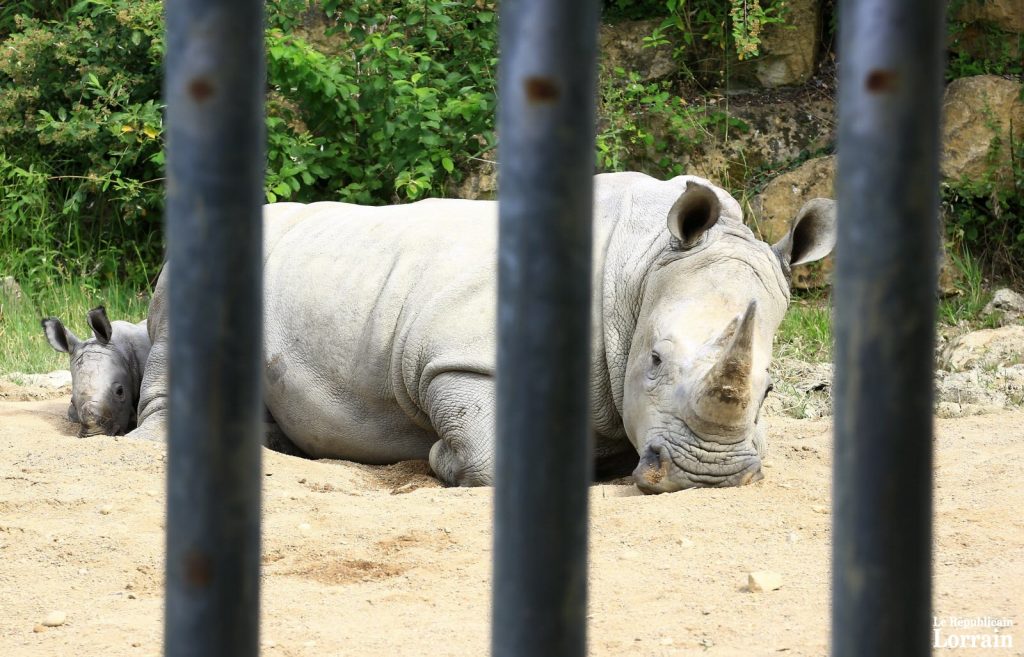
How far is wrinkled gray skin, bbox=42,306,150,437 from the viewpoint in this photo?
600 centimetres

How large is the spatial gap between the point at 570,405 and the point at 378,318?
4.38 m

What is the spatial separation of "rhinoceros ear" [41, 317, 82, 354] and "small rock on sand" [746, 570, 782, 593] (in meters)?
4.40

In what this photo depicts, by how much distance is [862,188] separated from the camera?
924 millimetres

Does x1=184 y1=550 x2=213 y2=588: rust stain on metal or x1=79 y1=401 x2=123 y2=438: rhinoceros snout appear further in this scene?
x1=79 y1=401 x2=123 y2=438: rhinoceros snout

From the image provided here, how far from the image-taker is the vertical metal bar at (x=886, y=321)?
918mm

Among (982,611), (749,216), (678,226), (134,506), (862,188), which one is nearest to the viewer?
(862,188)

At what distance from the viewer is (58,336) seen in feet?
21.3

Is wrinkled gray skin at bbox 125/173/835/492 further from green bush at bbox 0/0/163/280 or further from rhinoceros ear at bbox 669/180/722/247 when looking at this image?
green bush at bbox 0/0/163/280

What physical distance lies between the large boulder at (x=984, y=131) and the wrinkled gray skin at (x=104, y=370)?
5.35m

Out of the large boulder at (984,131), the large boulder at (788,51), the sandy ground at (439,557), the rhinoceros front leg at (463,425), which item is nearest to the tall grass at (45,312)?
the sandy ground at (439,557)

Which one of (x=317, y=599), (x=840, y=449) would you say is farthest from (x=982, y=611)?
(x=840, y=449)

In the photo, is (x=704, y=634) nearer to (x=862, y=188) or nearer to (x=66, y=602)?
(x=66, y=602)

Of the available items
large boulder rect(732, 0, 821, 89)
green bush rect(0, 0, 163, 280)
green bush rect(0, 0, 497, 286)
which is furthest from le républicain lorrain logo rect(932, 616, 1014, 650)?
large boulder rect(732, 0, 821, 89)

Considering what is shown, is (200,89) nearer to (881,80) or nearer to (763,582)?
(881,80)
